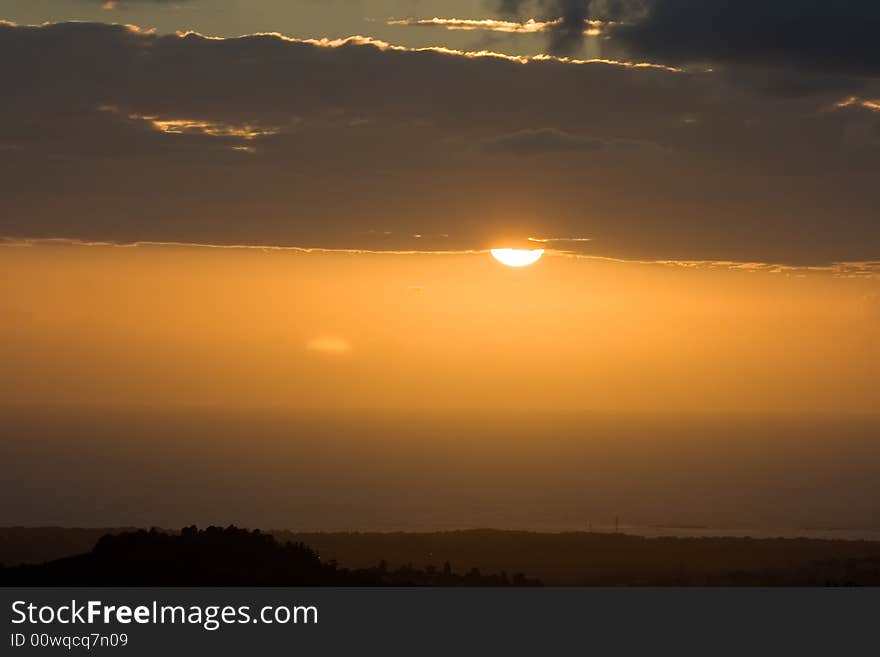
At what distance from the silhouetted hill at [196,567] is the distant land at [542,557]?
0.31ft

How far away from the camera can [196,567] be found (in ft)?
123

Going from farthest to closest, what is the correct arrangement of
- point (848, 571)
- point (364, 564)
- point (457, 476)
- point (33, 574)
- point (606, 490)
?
1. point (457, 476)
2. point (606, 490)
3. point (364, 564)
4. point (848, 571)
5. point (33, 574)

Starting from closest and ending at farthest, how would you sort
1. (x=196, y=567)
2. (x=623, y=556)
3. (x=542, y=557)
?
(x=196, y=567) < (x=542, y=557) < (x=623, y=556)

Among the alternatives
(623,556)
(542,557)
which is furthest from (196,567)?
(623,556)

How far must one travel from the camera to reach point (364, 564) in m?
52.1

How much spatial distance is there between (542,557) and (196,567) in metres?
21.6

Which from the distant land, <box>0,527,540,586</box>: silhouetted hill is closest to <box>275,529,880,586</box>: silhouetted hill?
the distant land

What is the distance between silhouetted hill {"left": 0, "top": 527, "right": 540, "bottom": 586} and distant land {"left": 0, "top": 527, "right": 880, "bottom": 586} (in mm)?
94

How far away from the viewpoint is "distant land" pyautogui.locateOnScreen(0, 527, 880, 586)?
4100 cm

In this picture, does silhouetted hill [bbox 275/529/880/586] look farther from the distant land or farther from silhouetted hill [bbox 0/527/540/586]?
silhouetted hill [bbox 0/527/540/586]

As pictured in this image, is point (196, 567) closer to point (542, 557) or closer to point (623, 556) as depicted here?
point (542, 557)

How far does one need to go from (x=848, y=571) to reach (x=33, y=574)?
29.2 m

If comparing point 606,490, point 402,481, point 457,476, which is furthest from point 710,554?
point 457,476

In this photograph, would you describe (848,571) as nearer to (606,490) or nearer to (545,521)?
(545,521)
